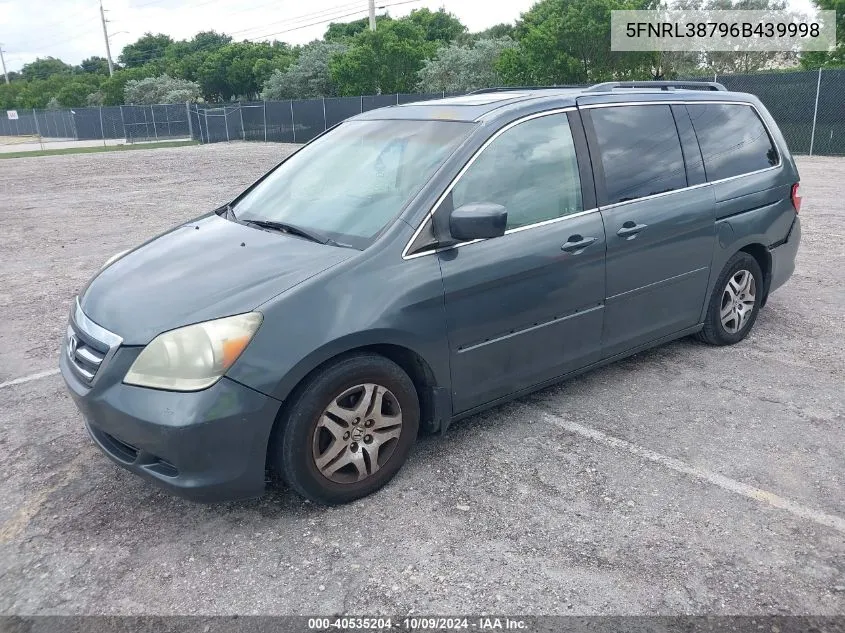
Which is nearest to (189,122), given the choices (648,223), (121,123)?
(121,123)

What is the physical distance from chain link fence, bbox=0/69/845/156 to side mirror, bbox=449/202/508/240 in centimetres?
1629

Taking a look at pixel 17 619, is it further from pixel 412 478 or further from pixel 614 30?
pixel 614 30

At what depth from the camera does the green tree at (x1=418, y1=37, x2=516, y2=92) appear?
39.6m

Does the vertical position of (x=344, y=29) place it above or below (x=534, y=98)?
above

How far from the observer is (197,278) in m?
3.36

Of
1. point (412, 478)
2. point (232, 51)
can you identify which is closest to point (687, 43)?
point (412, 478)

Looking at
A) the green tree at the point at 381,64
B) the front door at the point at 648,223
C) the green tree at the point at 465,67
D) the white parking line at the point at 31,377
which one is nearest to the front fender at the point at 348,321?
the front door at the point at 648,223

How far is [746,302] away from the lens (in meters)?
5.30

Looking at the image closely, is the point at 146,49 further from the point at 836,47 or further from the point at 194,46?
the point at 836,47

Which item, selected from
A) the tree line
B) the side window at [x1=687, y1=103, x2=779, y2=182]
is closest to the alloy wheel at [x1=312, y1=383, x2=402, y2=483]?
the side window at [x1=687, y1=103, x2=779, y2=182]

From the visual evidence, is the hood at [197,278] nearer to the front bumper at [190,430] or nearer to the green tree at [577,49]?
the front bumper at [190,430]

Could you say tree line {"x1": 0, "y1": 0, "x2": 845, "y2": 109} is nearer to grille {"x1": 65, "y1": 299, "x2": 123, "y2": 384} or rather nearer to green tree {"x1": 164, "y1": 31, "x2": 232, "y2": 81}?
green tree {"x1": 164, "y1": 31, "x2": 232, "y2": 81}

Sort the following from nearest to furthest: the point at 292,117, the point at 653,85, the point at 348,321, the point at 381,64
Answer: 1. the point at 348,321
2. the point at 653,85
3. the point at 292,117
4. the point at 381,64

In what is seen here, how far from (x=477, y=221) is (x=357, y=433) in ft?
3.70
